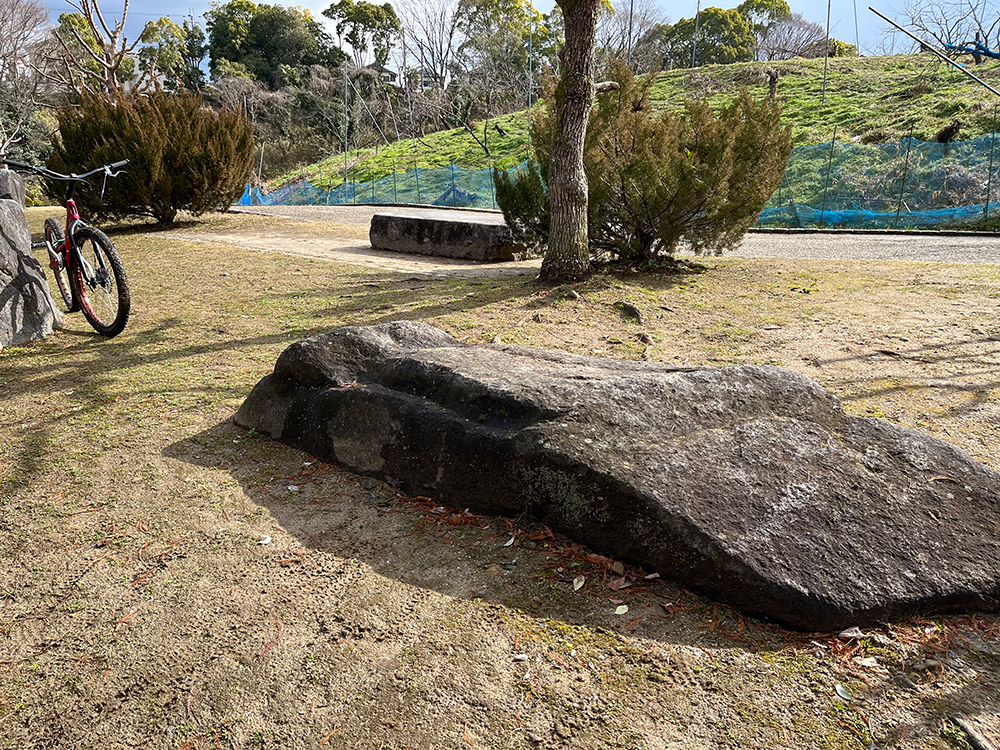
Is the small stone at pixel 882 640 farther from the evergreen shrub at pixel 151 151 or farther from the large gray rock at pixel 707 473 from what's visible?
the evergreen shrub at pixel 151 151

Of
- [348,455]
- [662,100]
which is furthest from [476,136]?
[348,455]

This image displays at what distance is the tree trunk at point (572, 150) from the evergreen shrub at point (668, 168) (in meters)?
0.48

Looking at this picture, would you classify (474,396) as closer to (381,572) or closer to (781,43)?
(381,572)

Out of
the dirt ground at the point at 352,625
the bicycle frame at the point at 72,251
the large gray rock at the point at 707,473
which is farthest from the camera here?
the bicycle frame at the point at 72,251

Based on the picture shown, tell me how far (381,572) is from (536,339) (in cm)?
307

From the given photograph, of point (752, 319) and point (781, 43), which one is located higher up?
point (781, 43)

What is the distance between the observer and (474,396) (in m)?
2.56

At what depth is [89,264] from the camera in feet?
16.0

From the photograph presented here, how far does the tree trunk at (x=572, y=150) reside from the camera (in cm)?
644

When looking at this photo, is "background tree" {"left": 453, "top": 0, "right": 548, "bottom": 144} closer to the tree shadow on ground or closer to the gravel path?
the gravel path

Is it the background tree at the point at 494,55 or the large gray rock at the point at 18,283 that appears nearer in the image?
the large gray rock at the point at 18,283

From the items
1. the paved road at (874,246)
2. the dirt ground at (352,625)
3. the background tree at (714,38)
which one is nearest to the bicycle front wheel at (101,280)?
the dirt ground at (352,625)

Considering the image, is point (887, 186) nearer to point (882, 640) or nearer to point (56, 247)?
point (56, 247)

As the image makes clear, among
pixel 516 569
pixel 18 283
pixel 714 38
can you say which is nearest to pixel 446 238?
pixel 18 283
